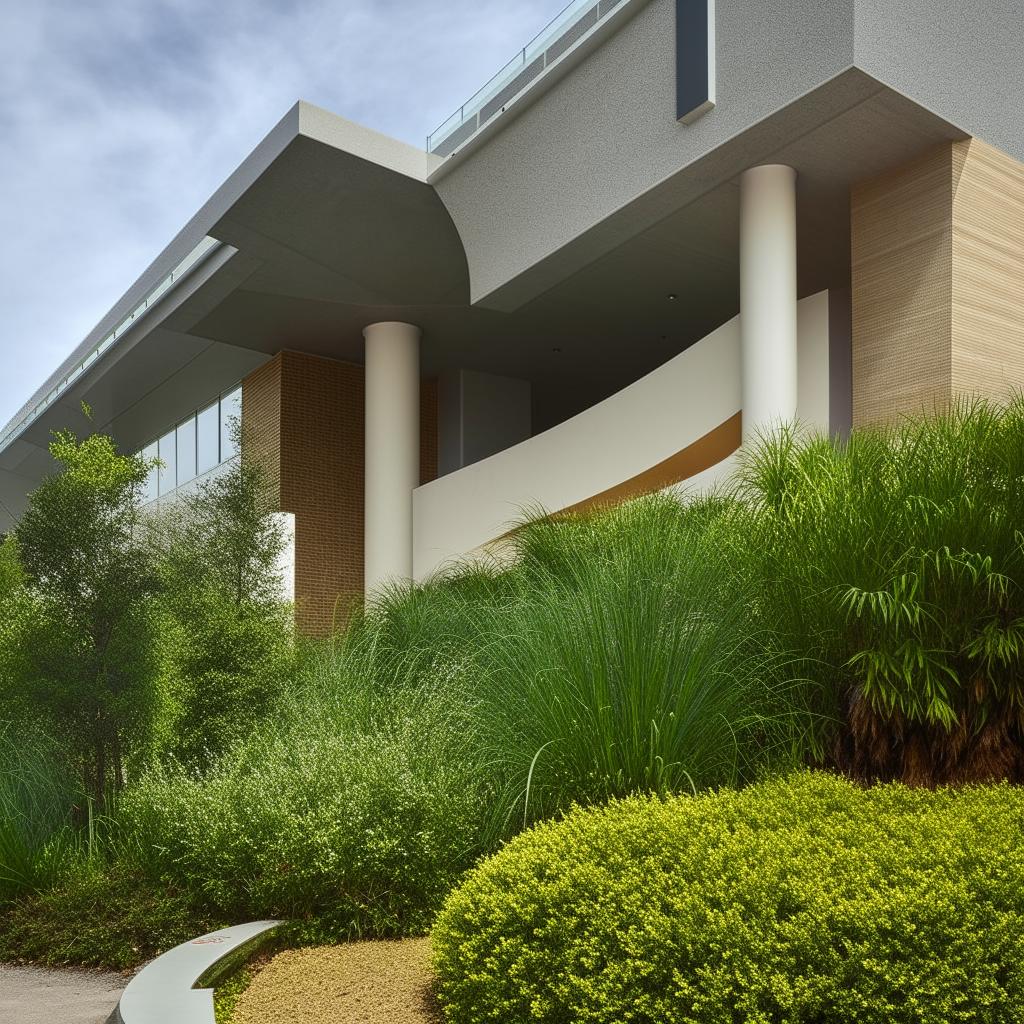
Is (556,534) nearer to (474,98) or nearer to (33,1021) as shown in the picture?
(33,1021)

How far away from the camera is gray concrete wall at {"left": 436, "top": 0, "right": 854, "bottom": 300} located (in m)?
11.1

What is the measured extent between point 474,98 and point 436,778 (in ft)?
37.7

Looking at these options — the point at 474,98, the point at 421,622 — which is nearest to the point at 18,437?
the point at 474,98

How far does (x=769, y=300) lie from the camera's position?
12.5 m

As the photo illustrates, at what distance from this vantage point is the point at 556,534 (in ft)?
34.0

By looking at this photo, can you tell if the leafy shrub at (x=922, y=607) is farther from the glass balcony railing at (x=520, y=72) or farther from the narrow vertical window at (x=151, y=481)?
the narrow vertical window at (x=151, y=481)

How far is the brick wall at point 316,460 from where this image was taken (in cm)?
1983

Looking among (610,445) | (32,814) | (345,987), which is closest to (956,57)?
(610,445)

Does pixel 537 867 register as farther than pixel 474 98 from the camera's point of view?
No

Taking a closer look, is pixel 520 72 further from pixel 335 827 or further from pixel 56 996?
pixel 56 996

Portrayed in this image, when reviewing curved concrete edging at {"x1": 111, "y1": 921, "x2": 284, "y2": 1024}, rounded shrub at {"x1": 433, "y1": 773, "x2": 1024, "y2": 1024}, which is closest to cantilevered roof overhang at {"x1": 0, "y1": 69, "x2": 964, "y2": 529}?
rounded shrub at {"x1": 433, "y1": 773, "x2": 1024, "y2": 1024}

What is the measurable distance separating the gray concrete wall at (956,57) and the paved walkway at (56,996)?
9.52 m

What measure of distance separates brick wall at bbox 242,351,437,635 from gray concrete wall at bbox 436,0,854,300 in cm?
587

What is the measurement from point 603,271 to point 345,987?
1210cm
